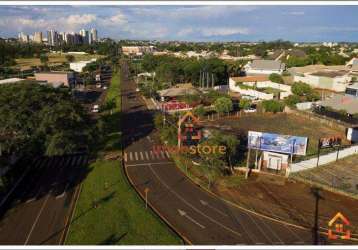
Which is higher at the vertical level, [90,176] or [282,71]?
[282,71]

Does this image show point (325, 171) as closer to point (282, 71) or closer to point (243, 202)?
point (243, 202)

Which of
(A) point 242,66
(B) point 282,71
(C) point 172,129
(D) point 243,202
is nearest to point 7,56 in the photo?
(A) point 242,66

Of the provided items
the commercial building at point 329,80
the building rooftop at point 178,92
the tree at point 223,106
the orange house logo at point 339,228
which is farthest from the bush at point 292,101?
the orange house logo at point 339,228

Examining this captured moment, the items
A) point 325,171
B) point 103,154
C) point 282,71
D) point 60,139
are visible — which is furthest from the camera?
point 282,71

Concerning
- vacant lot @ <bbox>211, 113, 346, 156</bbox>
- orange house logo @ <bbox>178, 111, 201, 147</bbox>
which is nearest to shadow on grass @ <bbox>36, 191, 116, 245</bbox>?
orange house logo @ <bbox>178, 111, 201, 147</bbox>

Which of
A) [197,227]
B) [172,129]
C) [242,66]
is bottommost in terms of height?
[197,227]

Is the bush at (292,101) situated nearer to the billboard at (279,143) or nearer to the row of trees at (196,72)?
the row of trees at (196,72)

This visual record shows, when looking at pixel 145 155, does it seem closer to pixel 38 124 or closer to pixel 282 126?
pixel 38 124
